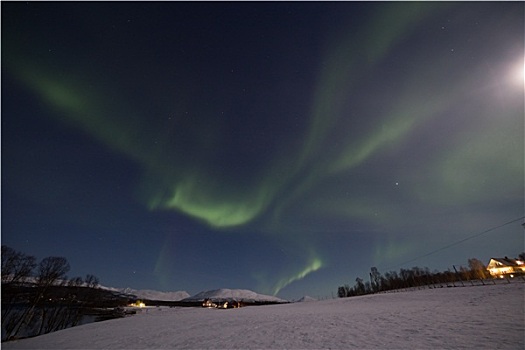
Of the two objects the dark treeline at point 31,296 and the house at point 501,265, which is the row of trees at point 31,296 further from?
the house at point 501,265

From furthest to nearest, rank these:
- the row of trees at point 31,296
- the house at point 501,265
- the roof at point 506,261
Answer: the roof at point 506,261, the house at point 501,265, the row of trees at point 31,296

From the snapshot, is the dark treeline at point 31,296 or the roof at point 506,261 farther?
the roof at point 506,261

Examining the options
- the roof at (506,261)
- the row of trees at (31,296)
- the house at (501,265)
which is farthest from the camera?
the roof at (506,261)

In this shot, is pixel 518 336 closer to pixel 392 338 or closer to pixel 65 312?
pixel 392 338

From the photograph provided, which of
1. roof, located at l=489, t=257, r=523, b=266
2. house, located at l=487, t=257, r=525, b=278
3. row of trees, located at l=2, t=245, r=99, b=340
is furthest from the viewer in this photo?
roof, located at l=489, t=257, r=523, b=266

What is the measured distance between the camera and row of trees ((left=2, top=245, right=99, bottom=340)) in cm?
4112

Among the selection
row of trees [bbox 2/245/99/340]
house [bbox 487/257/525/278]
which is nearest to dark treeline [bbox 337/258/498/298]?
house [bbox 487/257/525/278]

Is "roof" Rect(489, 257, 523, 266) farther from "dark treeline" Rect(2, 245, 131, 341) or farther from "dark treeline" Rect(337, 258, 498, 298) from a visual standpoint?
"dark treeline" Rect(2, 245, 131, 341)

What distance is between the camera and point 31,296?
160ft

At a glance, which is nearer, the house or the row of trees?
the row of trees

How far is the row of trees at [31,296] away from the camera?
41.1 m

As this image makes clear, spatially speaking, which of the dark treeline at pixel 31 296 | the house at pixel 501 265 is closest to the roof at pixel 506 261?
the house at pixel 501 265

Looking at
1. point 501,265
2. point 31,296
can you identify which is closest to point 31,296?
point 31,296

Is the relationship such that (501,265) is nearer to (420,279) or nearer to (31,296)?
(420,279)
